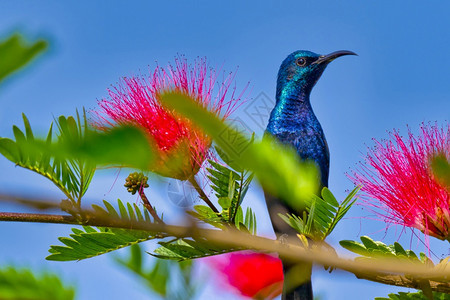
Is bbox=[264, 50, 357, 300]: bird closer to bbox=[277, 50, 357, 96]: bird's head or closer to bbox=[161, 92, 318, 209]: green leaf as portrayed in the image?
bbox=[277, 50, 357, 96]: bird's head

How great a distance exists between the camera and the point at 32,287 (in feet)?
1.69

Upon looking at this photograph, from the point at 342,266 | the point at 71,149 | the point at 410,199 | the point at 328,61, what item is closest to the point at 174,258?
the point at 342,266

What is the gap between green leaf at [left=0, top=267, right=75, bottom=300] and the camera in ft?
1.65

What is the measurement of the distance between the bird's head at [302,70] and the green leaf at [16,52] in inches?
102

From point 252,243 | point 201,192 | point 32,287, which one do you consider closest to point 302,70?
point 201,192

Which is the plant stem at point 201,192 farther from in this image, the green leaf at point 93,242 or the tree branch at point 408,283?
the tree branch at point 408,283

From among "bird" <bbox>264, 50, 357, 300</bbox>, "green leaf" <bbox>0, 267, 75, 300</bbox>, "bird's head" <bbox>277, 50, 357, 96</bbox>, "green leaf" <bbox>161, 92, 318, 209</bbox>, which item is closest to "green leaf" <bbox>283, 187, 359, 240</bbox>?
"green leaf" <bbox>161, 92, 318, 209</bbox>

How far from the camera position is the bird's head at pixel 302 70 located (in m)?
3.01

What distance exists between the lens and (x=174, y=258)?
56.2 inches

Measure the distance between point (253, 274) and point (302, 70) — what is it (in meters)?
1.48

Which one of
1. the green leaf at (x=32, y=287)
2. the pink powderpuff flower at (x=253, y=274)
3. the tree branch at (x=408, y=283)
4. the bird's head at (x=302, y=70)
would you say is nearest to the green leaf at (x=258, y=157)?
the green leaf at (x=32, y=287)

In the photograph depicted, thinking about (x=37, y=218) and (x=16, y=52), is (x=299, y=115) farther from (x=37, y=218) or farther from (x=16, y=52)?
(x=16, y=52)

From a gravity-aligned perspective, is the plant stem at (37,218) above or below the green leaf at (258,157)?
below

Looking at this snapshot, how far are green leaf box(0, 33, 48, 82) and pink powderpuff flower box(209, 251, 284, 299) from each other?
150 cm
